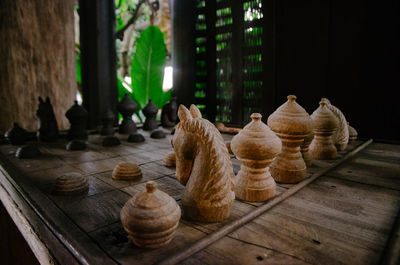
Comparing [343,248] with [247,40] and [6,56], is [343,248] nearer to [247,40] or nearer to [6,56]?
[247,40]

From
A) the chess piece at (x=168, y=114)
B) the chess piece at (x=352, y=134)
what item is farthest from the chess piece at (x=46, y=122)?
the chess piece at (x=352, y=134)

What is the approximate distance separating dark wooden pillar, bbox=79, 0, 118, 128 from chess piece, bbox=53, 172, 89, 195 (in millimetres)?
2044

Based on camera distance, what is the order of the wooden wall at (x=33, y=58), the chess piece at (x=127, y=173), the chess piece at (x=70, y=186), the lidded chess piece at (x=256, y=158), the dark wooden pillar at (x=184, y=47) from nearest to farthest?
1. the lidded chess piece at (x=256, y=158)
2. the chess piece at (x=70, y=186)
3. the chess piece at (x=127, y=173)
4. the wooden wall at (x=33, y=58)
5. the dark wooden pillar at (x=184, y=47)

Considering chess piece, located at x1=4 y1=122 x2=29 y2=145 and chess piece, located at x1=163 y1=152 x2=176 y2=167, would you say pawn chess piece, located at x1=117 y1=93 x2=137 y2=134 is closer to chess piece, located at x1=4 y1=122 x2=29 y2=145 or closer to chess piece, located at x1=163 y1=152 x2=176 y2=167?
chess piece, located at x1=4 y1=122 x2=29 y2=145

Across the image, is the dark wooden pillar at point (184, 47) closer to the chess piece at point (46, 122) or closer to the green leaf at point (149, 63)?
the green leaf at point (149, 63)

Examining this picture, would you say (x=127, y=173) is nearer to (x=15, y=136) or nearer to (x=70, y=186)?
(x=70, y=186)

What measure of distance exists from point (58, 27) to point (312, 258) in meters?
3.31

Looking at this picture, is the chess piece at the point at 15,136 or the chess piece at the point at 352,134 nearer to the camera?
the chess piece at the point at 352,134

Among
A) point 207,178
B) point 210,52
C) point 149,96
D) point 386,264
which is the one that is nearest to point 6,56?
point 149,96

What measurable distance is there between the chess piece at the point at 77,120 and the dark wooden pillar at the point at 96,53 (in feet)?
2.50

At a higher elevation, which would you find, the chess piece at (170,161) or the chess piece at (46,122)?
the chess piece at (46,122)

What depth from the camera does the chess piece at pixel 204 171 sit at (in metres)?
0.88

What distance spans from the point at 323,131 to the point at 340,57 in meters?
1.21

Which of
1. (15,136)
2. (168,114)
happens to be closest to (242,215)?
(15,136)
